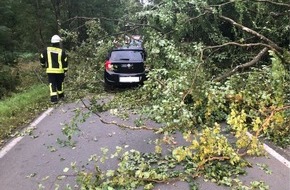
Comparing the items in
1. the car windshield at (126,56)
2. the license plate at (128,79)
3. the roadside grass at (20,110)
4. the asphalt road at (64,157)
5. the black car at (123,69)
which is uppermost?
the car windshield at (126,56)

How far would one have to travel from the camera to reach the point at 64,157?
641cm

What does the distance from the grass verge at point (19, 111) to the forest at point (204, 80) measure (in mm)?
1174

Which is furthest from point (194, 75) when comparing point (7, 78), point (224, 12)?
point (7, 78)

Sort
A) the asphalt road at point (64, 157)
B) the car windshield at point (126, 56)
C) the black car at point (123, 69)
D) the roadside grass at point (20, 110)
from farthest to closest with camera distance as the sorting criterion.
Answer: the car windshield at point (126, 56), the black car at point (123, 69), the roadside grass at point (20, 110), the asphalt road at point (64, 157)

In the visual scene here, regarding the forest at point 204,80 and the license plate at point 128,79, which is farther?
the license plate at point 128,79

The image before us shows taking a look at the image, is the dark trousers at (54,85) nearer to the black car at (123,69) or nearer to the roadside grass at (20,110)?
the roadside grass at (20,110)

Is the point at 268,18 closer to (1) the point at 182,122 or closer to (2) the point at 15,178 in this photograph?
(1) the point at 182,122

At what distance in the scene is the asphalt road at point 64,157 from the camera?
17.1ft

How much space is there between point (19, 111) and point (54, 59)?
71.8 inches

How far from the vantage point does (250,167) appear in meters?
5.55

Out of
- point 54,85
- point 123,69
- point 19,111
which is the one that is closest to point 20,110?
point 19,111

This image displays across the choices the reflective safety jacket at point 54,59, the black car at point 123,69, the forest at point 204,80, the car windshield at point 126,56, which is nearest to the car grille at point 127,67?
the black car at point 123,69

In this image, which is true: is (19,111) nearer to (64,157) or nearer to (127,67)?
(127,67)

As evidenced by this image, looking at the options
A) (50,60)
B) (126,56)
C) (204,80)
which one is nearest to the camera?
(204,80)
